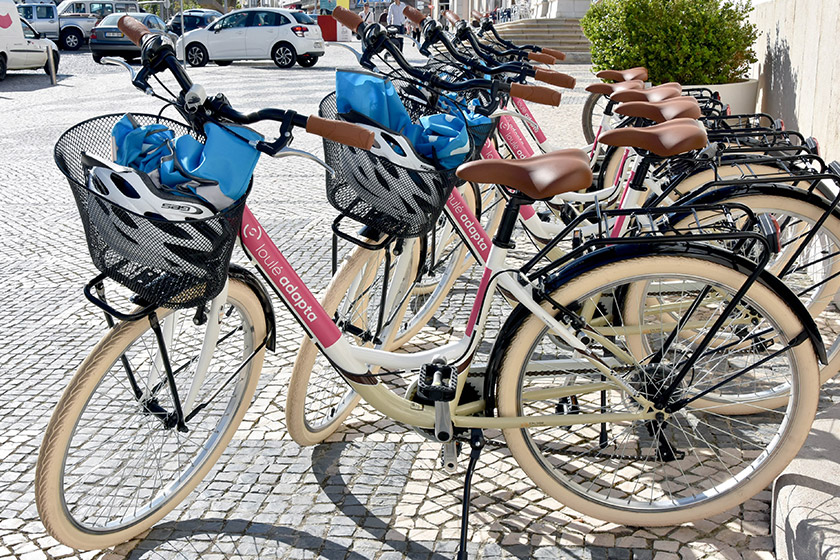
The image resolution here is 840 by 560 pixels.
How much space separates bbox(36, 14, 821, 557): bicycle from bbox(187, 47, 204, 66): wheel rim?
20457mm

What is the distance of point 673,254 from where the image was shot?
2.44 metres

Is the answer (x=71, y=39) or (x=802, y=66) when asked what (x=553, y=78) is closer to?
(x=802, y=66)

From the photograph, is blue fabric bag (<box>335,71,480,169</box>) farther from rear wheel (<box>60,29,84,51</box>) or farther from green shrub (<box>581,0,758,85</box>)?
rear wheel (<box>60,29,84,51</box>)

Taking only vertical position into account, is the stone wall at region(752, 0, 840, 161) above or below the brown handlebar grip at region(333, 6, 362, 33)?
below

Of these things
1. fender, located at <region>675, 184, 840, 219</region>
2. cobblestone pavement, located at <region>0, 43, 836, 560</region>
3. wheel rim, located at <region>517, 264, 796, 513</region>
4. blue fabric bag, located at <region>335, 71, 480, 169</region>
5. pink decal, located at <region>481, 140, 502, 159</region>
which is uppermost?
blue fabric bag, located at <region>335, 71, 480, 169</region>

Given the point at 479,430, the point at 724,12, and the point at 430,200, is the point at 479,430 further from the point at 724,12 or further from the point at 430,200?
the point at 724,12

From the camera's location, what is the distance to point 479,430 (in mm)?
2650

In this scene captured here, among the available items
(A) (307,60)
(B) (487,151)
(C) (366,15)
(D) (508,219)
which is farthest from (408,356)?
(A) (307,60)

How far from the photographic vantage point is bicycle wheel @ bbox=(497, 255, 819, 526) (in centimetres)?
247

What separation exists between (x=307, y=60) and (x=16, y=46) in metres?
6.91

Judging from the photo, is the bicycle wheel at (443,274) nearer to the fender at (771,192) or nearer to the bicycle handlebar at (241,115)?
the fender at (771,192)

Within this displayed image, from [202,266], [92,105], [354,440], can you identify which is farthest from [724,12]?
[92,105]

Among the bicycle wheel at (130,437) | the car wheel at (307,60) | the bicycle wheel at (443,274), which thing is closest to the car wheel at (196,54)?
the car wheel at (307,60)

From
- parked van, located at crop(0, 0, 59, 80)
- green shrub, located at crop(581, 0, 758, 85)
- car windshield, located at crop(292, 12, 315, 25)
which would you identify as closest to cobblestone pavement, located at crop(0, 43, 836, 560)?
green shrub, located at crop(581, 0, 758, 85)
